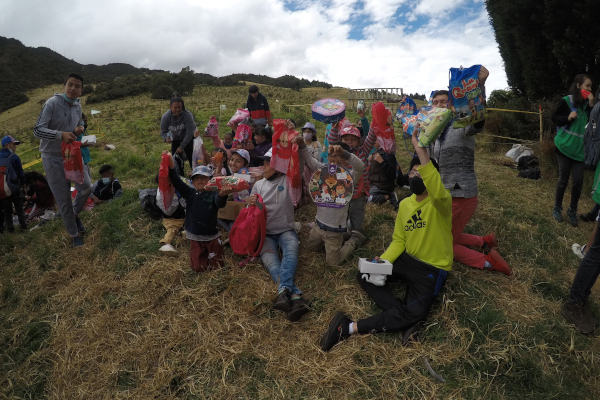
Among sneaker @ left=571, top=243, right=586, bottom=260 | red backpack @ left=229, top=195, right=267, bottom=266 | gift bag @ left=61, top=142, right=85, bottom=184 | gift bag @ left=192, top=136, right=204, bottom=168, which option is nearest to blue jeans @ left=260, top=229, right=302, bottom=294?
red backpack @ left=229, top=195, right=267, bottom=266

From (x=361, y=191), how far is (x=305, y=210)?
4.92ft

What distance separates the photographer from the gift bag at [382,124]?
5.02 metres

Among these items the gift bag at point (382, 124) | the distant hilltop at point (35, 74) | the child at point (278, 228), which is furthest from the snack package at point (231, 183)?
the distant hilltop at point (35, 74)

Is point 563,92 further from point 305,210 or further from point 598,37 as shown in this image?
point 305,210

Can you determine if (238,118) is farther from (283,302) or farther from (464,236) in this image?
(464,236)

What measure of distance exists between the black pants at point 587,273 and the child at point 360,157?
7.81ft

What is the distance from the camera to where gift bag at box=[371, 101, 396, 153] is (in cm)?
502

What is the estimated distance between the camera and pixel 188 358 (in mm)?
2906

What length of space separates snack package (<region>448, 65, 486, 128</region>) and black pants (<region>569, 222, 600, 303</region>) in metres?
1.56

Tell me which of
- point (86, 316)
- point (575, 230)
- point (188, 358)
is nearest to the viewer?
point (188, 358)

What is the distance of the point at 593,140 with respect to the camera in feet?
12.6

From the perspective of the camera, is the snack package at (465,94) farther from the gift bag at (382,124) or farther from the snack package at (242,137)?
the snack package at (242,137)

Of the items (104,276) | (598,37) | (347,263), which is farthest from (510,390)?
(598,37)

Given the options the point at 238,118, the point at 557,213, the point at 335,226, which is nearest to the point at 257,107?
the point at 238,118
